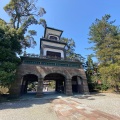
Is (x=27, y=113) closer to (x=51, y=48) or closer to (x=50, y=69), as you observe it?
(x=50, y=69)

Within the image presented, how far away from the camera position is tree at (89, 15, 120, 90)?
14727 mm

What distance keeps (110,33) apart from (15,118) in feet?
66.3

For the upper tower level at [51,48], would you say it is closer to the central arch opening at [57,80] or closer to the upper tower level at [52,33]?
the upper tower level at [52,33]

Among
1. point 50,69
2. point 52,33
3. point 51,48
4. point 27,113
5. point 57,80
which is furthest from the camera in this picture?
point 57,80

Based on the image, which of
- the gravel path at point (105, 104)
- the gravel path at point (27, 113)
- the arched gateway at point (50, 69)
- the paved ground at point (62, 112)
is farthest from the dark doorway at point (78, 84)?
the gravel path at point (27, 113)

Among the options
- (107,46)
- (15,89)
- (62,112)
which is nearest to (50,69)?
(15,89)

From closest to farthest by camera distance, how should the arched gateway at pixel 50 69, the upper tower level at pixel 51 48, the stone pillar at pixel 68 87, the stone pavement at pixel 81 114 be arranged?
the stone pavement at pixel 81 114
the arched gateway at pixel 50 69
the stone pillar at pixel 68 87
the upper tower level at pixel 51 48

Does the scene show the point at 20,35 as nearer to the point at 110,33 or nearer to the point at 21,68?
the point at 21,68

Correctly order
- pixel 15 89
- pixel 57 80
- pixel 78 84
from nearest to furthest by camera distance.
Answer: pixel 15 89
pixel 78 84
pixel 57 80

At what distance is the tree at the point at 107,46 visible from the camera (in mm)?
14727

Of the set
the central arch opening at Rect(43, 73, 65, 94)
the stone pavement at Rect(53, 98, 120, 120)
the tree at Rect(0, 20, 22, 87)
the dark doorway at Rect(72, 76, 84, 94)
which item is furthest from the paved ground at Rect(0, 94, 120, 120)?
the central arch opening at Rect(43, 73, 65, 94)

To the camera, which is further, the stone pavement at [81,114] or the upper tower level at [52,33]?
the upper tower level at [52,33]

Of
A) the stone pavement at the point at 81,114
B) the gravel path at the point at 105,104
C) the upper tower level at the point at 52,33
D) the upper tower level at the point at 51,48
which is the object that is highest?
the upper tower level at the point at 52,33

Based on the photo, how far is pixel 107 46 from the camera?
17.6m
